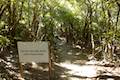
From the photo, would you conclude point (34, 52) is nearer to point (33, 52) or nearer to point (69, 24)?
point (33, 52)

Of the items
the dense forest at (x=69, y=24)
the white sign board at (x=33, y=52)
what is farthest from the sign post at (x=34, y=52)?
the dense forest at (x=69, y=24)

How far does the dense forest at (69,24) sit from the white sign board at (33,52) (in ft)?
9.65

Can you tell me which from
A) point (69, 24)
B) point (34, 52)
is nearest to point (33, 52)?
point (34, 52)

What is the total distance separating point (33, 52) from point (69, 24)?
20.4 meters

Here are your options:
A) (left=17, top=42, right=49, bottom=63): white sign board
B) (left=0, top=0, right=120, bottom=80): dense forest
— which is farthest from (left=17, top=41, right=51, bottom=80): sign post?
(left=0, top=0, right=120, bottom=80): dense forest

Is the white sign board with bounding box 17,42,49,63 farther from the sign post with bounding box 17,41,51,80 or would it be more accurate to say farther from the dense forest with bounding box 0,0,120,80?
the dense forest with bounding box 0,0,120,80

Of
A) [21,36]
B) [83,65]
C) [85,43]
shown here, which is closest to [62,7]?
[85,43]

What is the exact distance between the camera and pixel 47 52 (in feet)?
33.1

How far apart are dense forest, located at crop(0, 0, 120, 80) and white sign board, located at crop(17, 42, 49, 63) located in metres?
2.94

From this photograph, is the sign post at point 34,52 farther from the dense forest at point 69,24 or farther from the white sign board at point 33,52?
the dense forest at point 69,24

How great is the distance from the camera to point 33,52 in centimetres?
1008

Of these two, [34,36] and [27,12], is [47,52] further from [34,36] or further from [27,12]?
[27,12]

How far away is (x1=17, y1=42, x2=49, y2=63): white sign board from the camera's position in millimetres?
10039

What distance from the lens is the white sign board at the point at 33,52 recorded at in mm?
10039
